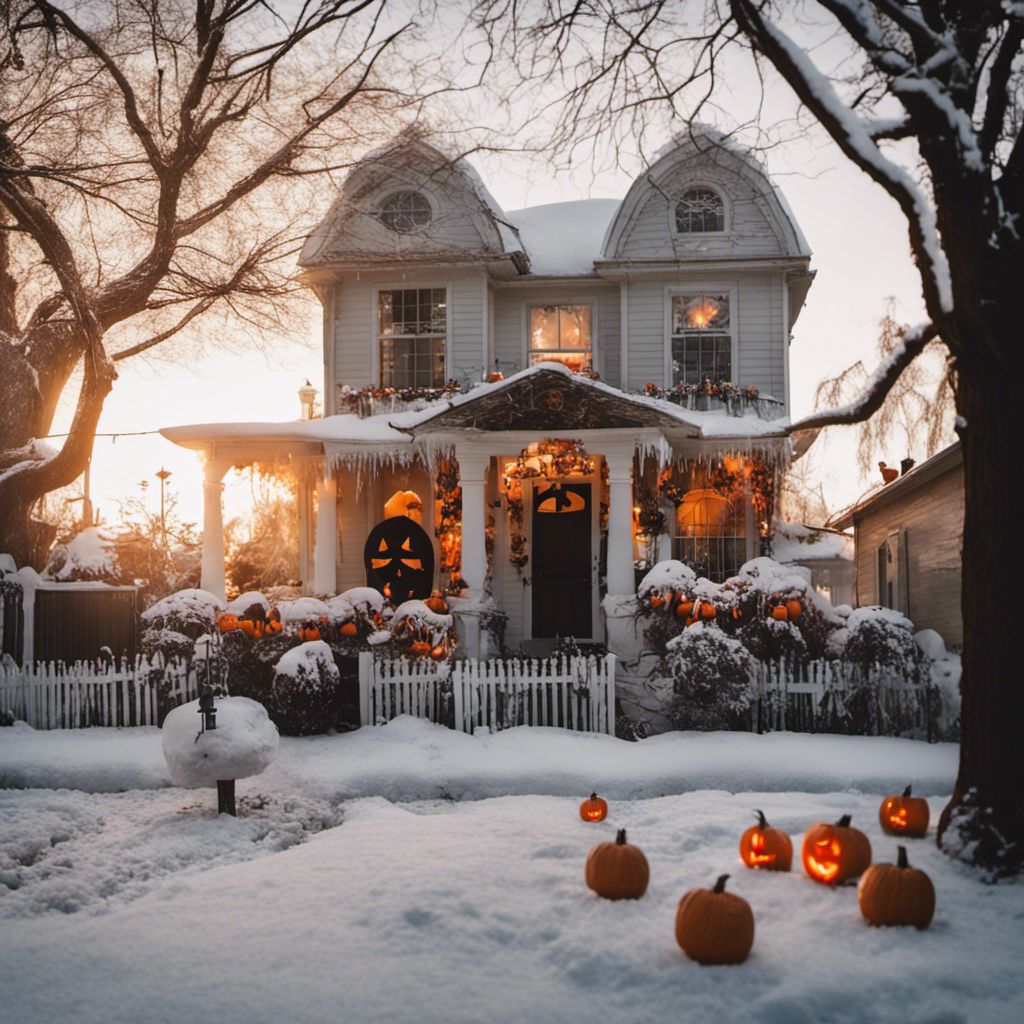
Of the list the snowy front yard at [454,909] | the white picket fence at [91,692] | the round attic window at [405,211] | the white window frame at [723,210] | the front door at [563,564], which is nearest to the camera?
the snowy front yard at [454,909]

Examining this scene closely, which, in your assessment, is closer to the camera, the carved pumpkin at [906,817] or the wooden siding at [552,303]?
the carved pumpkin at [906,817]

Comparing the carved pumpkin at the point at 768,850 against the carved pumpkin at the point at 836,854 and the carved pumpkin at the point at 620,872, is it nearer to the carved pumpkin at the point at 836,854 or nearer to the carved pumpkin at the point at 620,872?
the carved pumpkin at the point at 836,854

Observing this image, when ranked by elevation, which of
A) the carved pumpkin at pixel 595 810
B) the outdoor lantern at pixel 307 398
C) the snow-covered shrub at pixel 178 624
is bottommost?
the carved pumpkin at pixel 595 810

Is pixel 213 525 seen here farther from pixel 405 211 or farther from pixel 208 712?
pixel 208 712

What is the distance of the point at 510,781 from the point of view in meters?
8.40

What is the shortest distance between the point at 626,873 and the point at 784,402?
12128 millimetres

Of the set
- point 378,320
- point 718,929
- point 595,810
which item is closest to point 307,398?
point 378,320

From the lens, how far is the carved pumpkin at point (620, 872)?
4875 mm

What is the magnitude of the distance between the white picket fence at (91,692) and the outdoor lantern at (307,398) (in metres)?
7.58

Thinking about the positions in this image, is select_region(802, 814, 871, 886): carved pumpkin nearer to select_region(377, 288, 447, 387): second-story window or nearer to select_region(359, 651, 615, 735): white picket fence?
select_region(359, 651, 615, 735): white picket fence

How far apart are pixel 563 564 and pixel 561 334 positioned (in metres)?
3.92

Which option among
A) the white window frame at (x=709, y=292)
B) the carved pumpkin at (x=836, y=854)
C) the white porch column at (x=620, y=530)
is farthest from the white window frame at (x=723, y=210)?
the carved pumpkin at (x=836, y=854)

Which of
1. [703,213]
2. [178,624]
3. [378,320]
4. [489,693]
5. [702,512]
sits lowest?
[489,693]

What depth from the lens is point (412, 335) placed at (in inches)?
650
